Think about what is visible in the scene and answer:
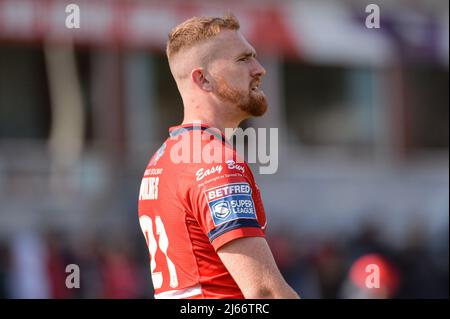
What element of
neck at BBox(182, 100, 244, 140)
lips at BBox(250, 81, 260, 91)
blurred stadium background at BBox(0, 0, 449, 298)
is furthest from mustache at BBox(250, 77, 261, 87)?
blurred stadium background at BBox(0, 0, 449, 298)

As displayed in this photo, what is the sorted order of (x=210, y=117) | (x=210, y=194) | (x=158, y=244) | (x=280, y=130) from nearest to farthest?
(x=210, y=194)
(x=158, y=244)
(x=210, y=117)
(x=280, y=130)

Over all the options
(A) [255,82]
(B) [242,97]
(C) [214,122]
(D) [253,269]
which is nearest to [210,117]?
(C) [214,122]

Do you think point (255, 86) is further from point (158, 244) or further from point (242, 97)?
point (158, 244)

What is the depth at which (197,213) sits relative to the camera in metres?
4.19

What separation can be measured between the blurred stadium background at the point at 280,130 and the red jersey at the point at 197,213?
864 centimetres

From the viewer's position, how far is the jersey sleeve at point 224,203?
13.4 ft

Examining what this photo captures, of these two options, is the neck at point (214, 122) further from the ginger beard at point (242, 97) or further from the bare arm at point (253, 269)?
the bare arm at point (253, 269)

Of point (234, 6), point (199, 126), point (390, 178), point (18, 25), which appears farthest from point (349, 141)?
point (199, 126)

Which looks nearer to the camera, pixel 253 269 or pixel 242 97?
pixel 253 269

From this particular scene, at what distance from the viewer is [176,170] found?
4332 millimetres

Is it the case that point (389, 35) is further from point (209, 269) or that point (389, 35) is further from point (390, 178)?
point (209, 269)

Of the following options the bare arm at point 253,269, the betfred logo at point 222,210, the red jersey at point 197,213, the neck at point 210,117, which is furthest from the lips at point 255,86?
the bare arm at point 253,269

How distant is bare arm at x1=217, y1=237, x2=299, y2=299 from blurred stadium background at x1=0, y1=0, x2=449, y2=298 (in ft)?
29.6

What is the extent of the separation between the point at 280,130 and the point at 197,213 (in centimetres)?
1637
